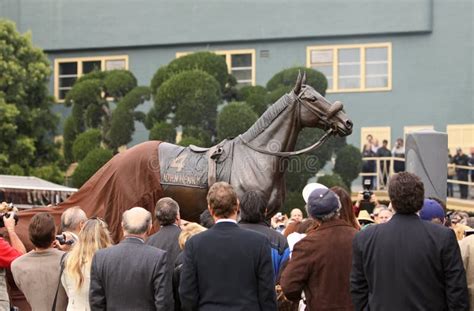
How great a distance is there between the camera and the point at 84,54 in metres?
42.0

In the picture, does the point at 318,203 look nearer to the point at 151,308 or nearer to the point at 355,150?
the point at 151,308

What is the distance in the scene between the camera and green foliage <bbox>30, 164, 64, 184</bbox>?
35.9 metres

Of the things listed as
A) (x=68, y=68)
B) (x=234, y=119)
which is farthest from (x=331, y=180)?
(x=68, y=68)

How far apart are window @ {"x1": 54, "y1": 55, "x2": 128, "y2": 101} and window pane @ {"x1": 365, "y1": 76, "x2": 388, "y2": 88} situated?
9504 millimetres

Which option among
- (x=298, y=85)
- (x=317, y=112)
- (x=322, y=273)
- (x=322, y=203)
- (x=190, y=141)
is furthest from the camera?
(x=190, y=141)

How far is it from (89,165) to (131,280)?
79.1 ft

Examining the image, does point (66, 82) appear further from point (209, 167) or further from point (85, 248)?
point (85, 248)

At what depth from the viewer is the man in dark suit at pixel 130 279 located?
7.92 meters

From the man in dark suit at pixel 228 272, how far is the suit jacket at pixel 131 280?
34 centimetres

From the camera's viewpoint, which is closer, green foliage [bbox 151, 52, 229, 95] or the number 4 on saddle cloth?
the number 4 on saddle cloth

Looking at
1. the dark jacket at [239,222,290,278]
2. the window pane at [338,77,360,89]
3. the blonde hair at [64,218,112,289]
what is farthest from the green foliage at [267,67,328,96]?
the blonde hair at [64,218,112,289]

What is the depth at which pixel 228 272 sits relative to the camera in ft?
24.7

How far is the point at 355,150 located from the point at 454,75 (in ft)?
24.4

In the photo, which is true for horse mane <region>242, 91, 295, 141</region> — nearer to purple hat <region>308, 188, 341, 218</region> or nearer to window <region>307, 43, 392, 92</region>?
purple hat <region>308, 188, 341, 218</region>
